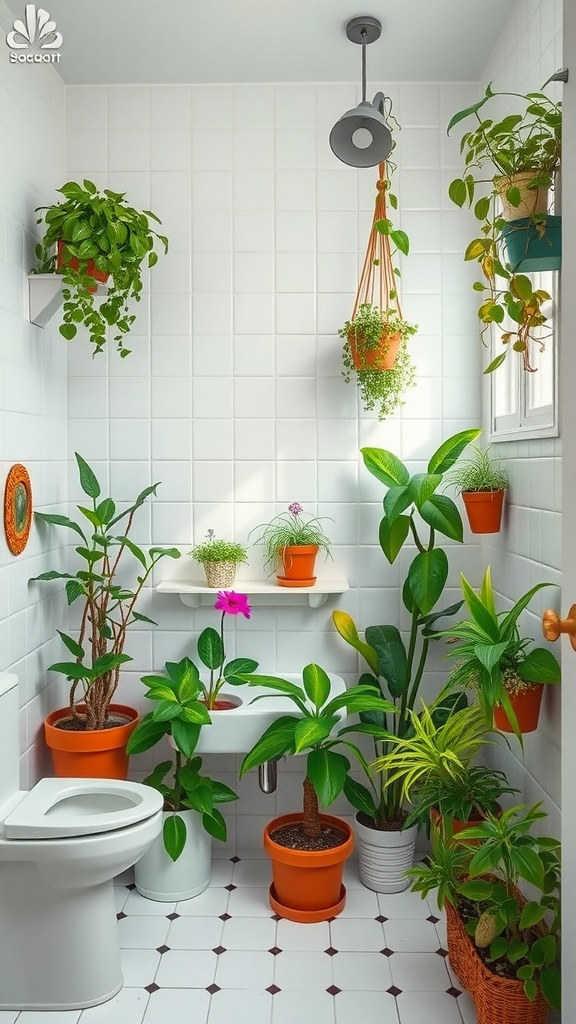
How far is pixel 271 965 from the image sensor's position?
242cm

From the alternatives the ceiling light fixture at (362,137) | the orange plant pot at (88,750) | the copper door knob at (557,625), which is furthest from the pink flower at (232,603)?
the copper door knob at (557,625)

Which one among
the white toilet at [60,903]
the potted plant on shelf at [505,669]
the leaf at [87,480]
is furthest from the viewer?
the leaf at [87,480]

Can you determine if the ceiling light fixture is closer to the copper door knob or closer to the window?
the window

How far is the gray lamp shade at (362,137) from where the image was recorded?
239 cm

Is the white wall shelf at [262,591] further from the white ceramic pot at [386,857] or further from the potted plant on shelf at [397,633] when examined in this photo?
the white ceramic pot at [386,857]

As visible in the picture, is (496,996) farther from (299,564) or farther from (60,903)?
(299,564)

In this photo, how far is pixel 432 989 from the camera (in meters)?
2.32

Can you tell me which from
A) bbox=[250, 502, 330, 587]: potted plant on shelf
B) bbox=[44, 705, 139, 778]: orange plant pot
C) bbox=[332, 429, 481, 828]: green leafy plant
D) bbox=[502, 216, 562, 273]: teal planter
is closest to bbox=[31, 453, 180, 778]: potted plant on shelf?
bbox=[44, 705, 139, 778]: orange plant pot

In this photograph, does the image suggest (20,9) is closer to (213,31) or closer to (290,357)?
(213,31)

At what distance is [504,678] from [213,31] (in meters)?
2.14

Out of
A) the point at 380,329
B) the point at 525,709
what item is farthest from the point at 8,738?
the point at 380,329

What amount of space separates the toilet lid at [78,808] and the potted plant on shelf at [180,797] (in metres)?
0.20

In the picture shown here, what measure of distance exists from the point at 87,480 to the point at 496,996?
1.91m

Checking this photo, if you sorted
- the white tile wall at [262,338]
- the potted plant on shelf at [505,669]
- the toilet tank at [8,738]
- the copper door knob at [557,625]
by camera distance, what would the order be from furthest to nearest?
the white tile wall at [262,338]
the toilet tank at [8,738]
the potted plant on shelf at [505,669]
the copper door knob at [557,625]
